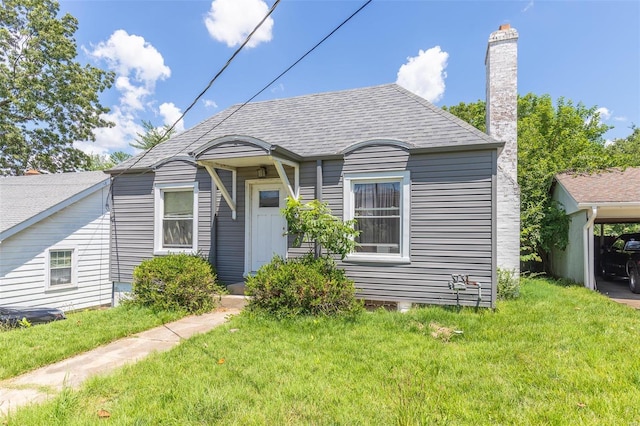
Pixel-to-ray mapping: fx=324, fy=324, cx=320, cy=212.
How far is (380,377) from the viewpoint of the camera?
331 cm

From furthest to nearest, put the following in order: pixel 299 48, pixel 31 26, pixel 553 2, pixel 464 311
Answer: pixel 31 26, pixel 553 2, pixel 464 311, pixel 299 48

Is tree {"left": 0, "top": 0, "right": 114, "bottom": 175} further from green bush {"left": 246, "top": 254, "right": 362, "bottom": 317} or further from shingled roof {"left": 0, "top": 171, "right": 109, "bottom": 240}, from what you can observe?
green bush {"left": 246, "top": 254, "right": 362, "bottom": 317}

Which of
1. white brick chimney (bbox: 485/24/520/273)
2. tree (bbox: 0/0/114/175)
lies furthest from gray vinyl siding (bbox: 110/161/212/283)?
tree (bbox: 0/0/114/175)

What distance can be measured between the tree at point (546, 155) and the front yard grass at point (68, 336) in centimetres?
1016

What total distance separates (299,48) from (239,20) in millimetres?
958

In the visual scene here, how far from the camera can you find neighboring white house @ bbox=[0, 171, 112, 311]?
9.03m

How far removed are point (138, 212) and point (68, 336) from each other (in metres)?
3.94

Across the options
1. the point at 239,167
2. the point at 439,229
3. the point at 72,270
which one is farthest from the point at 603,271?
the point at 72,270

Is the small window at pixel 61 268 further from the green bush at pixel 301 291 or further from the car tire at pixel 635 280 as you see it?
the car tire at pixel 635 280

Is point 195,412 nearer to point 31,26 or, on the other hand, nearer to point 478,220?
point 478,220

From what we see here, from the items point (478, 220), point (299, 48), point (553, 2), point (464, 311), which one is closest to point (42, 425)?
point (299, 48)

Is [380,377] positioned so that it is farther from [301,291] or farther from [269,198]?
[269,198]

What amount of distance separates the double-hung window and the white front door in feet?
22.7

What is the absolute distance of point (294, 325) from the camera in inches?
197
